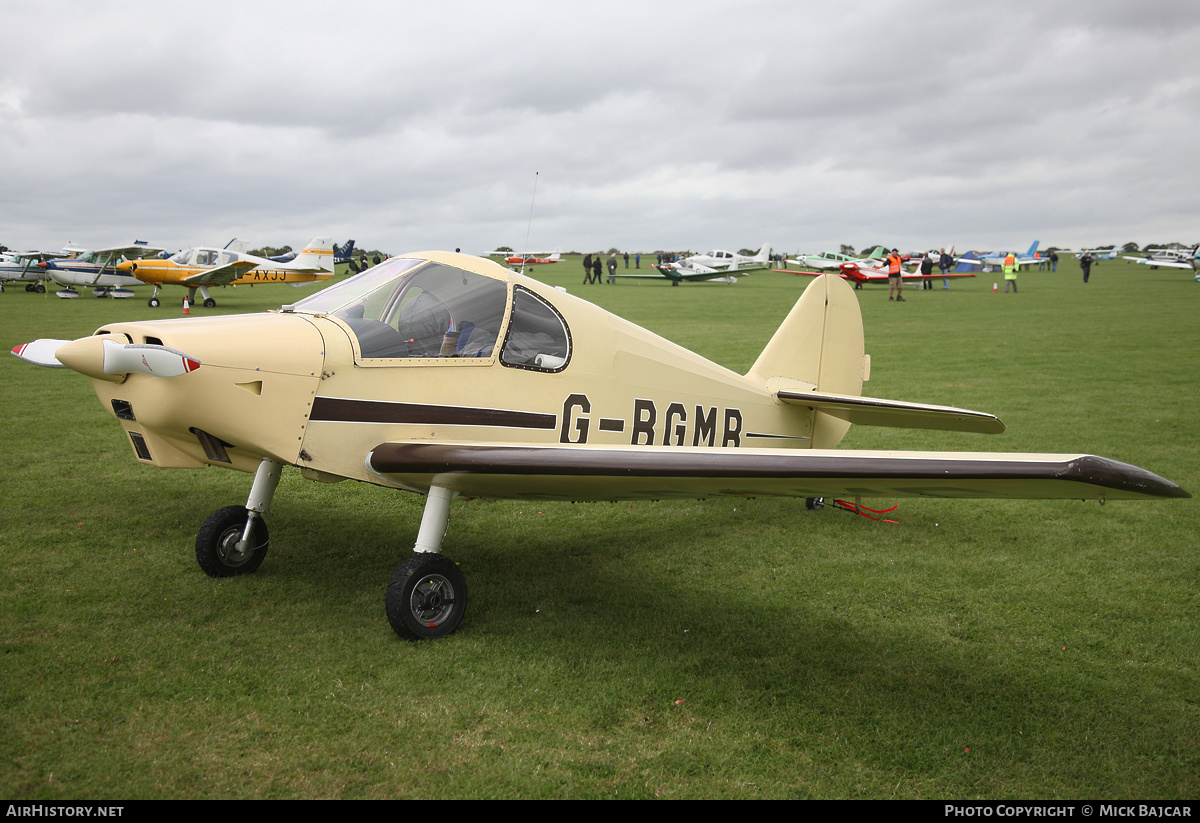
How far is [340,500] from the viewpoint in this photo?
7219mm

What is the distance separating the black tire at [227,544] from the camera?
5145mm

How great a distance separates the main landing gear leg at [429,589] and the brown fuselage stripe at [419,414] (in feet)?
1.41

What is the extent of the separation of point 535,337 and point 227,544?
8.63ft

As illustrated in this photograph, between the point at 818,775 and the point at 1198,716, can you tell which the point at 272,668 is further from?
the point at 1198,716

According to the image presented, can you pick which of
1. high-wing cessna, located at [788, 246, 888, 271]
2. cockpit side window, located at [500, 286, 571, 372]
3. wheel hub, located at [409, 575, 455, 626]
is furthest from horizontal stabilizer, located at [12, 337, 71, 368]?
high-wing cessna, located at [788, 246, 888, 271]

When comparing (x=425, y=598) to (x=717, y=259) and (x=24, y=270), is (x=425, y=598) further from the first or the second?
(x=717, y=259)

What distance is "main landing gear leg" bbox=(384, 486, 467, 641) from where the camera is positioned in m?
4.29

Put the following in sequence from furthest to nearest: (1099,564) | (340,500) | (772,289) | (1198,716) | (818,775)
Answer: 1. (772,289)
2. (340,500)
3. (1099,564)
4. (1198,716)
5. (818,775)

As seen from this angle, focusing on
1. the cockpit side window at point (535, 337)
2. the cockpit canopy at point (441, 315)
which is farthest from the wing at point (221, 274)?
the cockpit side window at point (535, 337)

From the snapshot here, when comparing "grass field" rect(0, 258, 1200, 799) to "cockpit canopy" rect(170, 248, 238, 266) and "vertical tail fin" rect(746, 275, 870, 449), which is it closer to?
"vertical tail fin" rect(746, 275, 870, 449)

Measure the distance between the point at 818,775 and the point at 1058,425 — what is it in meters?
8.55

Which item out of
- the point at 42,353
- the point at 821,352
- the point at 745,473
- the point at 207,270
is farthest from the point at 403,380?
the point at 207,270

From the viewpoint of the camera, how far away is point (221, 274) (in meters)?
28.9

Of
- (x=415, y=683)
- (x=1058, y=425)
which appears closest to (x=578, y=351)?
(x=415, y=683)
